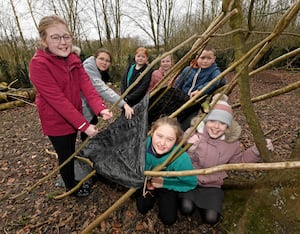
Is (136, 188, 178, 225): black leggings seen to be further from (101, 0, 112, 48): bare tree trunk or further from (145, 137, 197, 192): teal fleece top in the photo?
(101, 0, 112, 48): bare tree trunk

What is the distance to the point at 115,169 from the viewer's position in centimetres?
155

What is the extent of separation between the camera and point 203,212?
1.76 meters

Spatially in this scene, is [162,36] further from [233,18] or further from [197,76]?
[233,18]

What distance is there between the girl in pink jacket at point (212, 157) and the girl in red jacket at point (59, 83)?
29.2 inches

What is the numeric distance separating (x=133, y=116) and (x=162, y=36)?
33.3 ft

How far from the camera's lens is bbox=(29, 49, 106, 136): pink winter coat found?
4.91 feet

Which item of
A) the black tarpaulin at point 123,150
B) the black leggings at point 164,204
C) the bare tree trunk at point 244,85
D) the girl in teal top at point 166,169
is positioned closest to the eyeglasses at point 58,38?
the black tarpaulin at point 123,150

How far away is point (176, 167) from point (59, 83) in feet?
3.26

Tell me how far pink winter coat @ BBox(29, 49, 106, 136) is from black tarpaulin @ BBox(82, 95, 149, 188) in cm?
21

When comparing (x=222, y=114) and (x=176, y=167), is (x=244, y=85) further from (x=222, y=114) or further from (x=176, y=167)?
(x=176, y=167)

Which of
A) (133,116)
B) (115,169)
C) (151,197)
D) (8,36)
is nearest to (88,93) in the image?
(133,116)

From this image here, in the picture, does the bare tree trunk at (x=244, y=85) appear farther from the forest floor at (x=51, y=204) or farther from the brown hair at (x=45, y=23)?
the brown hair at (x=45, y=23)

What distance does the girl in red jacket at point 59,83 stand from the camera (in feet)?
4.89

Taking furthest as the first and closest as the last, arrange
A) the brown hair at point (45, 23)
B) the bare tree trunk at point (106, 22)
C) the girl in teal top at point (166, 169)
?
the bare tree trunk at point (106, 22), the girl in teal top at point (166, 169), the brown hair at point (45, 23)
